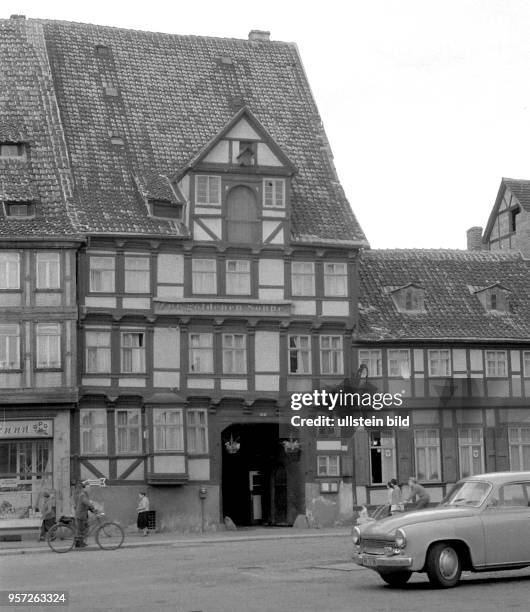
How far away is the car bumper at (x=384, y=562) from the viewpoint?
64.0 ft

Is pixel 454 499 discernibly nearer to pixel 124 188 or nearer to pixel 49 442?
pixel 49 442

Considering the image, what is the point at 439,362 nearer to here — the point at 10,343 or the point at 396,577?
the point at 10,343

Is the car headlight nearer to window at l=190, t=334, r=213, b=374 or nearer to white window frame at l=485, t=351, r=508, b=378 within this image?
window at l=190, t=334, r=213, b=374

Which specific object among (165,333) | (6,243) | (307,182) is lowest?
(165,333)

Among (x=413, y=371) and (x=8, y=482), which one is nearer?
(x=8, y=482)

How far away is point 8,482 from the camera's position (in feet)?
136

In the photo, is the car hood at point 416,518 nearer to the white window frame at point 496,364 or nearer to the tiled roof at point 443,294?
the tiled roof at point 443,294

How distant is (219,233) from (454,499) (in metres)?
24.4

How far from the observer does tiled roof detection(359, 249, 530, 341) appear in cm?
4706

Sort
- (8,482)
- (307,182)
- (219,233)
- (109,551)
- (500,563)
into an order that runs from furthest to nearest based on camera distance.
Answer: (307,182) < (219,233) < (8,482) < (109,551) < (500,563)

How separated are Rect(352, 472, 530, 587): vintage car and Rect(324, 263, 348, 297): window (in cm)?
2501

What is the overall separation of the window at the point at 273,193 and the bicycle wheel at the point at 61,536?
48.9ft

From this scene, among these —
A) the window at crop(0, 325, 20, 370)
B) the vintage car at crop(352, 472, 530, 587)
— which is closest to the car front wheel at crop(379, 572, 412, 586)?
the vintage car at crop(352, 472, 530, 587)

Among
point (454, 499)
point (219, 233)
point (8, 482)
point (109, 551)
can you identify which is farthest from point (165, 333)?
point (454, 499)
